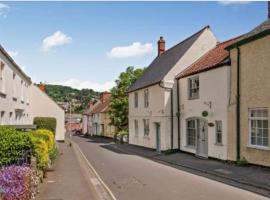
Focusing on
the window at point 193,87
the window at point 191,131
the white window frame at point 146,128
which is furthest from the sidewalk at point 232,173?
the white window frame at point 146,128

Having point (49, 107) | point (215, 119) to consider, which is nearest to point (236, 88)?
point (215, 119)

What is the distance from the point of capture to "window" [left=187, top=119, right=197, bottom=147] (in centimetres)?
2273

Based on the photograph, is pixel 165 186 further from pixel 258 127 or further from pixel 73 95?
pixel 73 95

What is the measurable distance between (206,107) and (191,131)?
3.27 m

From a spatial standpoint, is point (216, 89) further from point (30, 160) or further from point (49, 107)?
point (49, 107)

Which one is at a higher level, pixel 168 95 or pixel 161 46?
pixel 161 46

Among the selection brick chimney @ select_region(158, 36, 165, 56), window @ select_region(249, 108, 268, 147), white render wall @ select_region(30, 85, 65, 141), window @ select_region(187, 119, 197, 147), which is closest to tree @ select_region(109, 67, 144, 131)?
white render wall @ select_region(30, 85, 65, 141)

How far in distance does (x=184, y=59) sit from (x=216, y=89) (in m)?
7.15

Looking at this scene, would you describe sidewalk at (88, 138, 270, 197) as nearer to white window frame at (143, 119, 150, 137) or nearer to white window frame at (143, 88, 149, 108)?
white window frame at (143, 119, 150, 137)

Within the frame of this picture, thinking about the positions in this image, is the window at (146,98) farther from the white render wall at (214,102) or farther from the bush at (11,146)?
the bush at (11,146)

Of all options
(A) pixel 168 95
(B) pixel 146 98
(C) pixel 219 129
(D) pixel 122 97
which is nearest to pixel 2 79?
(A) pixel 168 95

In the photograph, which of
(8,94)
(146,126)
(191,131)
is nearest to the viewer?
(8,94)

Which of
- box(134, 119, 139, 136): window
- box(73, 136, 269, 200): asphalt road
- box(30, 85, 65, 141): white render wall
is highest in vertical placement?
box(30, 85, 65, 141): white render wall

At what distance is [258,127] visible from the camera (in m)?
15.9
